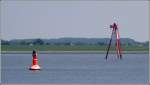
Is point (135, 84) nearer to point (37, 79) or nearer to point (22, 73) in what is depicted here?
point (37, 79)

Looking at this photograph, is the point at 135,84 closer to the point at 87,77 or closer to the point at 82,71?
the point at 87,77

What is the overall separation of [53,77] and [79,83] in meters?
5.03

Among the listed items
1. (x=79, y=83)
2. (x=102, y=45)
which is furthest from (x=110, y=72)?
(x=102, y=45)

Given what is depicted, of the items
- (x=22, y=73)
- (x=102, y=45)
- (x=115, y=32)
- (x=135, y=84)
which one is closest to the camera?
(x=135, y=84)

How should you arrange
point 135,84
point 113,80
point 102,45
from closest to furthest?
point 135,84
point 113,80
point 102,45

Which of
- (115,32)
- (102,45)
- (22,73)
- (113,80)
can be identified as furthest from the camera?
(102,45)

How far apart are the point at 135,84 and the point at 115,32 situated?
35153 mm

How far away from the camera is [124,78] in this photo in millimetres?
48688

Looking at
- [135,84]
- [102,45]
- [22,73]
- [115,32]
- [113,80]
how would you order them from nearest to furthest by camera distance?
1. [135,84]
2. [113,80]
3. [22,73]
4. [115,32]
5. [102,45]

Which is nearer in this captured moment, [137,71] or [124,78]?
[124,78]

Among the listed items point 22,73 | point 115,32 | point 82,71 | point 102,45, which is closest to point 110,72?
point 82,71

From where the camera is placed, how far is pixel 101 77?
49.5 meters

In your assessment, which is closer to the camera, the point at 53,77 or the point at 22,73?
the point at 53,77

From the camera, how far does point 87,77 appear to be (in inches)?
1943
